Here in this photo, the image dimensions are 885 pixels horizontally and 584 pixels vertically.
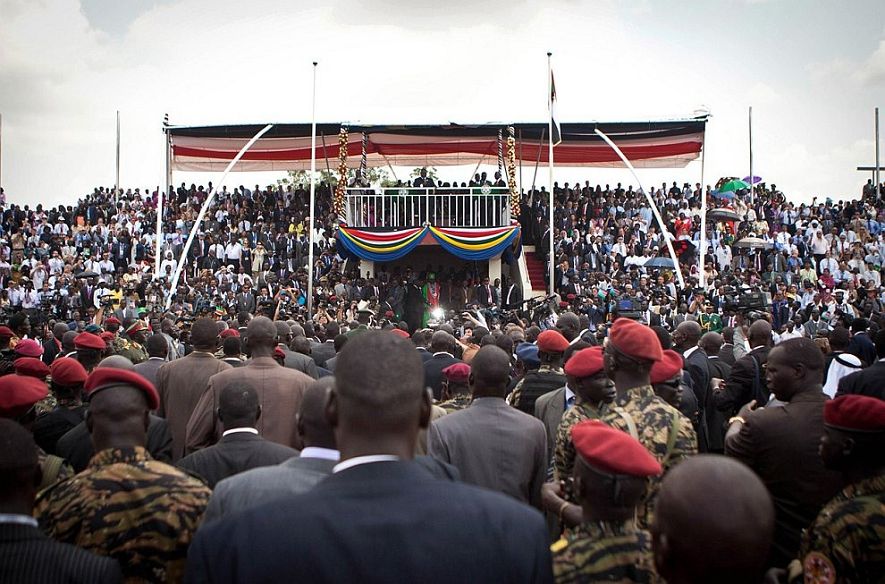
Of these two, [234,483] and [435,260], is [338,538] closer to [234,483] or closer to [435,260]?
[234,483]

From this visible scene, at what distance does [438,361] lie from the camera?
7172 mm

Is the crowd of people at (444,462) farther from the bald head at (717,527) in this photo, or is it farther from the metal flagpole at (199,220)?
the metal flagpole at (199,220)

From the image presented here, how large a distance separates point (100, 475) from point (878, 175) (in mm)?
40765

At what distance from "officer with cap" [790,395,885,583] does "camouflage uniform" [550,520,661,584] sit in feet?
2.02

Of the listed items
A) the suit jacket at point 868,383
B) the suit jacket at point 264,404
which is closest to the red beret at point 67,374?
the suit jacket at point 264,404

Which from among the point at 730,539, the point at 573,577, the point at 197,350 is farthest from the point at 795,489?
the point at 197,350

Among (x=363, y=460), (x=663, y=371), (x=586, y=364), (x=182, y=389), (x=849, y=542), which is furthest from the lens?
(x=182, y=389)

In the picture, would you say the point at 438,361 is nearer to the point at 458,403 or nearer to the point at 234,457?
the point at 458,403

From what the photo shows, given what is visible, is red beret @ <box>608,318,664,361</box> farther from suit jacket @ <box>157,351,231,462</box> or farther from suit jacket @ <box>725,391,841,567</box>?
suit jacket @ <box>157,351,231,462</box>

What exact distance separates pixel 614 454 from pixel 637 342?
132 cm

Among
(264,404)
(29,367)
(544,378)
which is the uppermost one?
(29,367)

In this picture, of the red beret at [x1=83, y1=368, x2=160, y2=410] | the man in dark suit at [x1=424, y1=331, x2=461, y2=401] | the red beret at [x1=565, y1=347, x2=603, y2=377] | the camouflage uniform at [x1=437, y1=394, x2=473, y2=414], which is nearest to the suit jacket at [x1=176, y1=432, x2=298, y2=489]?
the red beret at [x1=83, y1=368, x2=160, y2=410]

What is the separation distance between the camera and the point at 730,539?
1.89 meters

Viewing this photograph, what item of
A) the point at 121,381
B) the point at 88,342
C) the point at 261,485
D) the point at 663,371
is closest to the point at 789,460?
the point at 663,371
